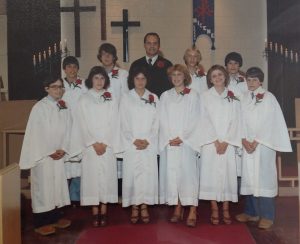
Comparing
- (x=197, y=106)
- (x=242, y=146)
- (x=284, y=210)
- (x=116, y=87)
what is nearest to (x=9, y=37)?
(x=116, y=87)

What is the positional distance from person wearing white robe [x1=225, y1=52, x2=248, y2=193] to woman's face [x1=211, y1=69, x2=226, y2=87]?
117 mm

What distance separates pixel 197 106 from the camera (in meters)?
4.00

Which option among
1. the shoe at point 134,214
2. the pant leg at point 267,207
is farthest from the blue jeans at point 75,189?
the pant leg at point 267,207

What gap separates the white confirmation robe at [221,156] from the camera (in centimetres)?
392

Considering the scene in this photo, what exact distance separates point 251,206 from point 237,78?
3.66 ft

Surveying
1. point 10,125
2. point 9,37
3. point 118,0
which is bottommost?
point 10,125

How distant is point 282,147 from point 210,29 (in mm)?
1167

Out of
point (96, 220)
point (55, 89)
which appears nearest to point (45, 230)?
point (96, 220)

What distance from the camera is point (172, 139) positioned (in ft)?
13.0

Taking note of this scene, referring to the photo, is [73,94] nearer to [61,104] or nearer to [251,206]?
[61,104]

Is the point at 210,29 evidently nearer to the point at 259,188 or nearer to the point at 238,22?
the point at 238,22

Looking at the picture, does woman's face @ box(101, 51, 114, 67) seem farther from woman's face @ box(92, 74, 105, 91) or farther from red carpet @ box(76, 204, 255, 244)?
red carpet @ box(76, 204, 255, 244)

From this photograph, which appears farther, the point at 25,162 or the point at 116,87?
the point at 116,87

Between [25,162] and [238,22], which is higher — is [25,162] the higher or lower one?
the lower one
